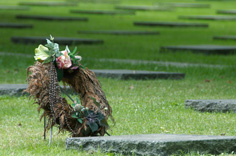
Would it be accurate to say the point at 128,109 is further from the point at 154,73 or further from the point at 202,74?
the point at 202,74

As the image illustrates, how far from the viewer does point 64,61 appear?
5.30m

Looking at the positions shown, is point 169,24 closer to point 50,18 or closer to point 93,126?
point 50,18

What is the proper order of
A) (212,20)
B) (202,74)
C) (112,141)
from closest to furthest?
1. (112,141)
2. (202,74)
3. (212,20)

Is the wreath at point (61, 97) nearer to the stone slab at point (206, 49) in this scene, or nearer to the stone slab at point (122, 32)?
the stone slab at point (206, 49)

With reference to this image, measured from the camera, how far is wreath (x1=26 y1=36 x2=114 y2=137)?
5.26 m

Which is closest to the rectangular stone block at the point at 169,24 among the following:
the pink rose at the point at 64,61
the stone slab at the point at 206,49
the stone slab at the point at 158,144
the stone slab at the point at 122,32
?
the stone slab at the point at 122,32

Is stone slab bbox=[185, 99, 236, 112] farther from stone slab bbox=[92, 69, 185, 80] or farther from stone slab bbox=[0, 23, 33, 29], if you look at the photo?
stone slab bbox=[0, 23, 33, 29]

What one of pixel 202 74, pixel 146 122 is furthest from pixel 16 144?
pixel 202 74

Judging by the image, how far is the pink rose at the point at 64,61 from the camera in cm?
529

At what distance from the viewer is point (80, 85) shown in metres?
5.46

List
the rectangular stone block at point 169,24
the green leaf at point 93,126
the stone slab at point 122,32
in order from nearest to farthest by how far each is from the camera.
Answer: the green leaf at point 93,126, the stone slab at point 122,32, the rectangular stone block at point 169,24

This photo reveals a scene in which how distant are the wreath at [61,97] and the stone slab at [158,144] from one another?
344 mm

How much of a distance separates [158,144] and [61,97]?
1.09 m

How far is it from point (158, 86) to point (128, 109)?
2.15 m
